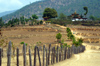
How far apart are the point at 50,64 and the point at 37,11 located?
154964mm

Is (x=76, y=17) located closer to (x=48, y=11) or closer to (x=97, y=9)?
(x=48, y=11)

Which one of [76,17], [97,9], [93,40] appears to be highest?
A: [97,9]

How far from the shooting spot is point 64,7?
15688cm

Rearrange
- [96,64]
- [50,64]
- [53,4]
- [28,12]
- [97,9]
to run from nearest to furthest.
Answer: [50,64], [96,64], [97,9], [28,12], [53,4]

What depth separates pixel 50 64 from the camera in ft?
29.6

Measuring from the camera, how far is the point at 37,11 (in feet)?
528

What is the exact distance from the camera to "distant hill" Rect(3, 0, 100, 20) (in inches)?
5133

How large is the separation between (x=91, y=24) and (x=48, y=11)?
2296 centimetres

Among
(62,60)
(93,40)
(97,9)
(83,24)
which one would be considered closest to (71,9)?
(97,9)

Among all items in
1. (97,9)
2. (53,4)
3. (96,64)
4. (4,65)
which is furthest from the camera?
(53,4)

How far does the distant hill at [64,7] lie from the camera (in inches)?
5133

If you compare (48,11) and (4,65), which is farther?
(48,11)

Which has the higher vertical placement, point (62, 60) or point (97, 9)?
point (97, 9)

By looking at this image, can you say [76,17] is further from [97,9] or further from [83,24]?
[97,9]
